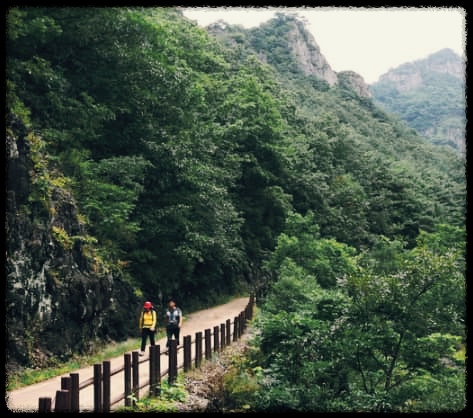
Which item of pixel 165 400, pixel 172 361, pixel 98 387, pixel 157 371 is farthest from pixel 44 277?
pixel 98 387

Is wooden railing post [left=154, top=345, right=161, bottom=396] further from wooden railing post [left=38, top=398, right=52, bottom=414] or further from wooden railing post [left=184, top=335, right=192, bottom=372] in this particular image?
wooden railing post [left=38, top=398, right=52, bottom=414]

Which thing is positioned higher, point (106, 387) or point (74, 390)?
point (74, 390)

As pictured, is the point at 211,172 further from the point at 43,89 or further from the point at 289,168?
the point at 289,168

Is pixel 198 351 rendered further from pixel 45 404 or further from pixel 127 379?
pixel 45 404

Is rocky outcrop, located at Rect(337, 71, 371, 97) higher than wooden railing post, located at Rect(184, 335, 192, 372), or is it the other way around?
rocky outcrop, located at Rect(337, 71, 371, 97)

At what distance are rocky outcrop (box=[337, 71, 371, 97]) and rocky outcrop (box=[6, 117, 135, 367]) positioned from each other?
122m

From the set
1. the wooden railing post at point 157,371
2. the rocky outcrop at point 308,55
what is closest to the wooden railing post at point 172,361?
the wooden railing post at point 157,371

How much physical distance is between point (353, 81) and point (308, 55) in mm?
12439

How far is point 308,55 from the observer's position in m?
139

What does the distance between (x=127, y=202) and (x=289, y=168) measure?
77.0 ft

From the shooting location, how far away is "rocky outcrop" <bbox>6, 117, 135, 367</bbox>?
15.1 m

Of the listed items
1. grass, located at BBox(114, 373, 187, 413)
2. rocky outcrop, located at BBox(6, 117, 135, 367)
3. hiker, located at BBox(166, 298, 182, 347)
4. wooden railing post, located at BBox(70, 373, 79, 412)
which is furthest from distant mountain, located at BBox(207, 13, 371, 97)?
wooden railing post, located at BBox(70, 373, 79, 412)

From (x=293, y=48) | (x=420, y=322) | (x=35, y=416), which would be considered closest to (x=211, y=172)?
(x=420, y=322)

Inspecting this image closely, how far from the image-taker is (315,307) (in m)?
17.0
